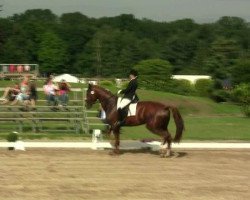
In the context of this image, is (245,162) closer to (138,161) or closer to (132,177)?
(138,161)

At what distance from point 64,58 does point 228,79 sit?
71.7 metres

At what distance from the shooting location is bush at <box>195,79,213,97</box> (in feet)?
177

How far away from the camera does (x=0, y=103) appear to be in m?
21.5

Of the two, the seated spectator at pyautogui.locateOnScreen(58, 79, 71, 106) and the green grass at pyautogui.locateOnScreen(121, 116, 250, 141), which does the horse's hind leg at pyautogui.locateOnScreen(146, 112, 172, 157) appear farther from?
the seated spectator at pyautogui.locateOnScreen(58, 79, 71, 106)

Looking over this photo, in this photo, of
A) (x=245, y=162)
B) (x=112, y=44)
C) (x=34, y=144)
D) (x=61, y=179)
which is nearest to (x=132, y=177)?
(x=61, y=179)

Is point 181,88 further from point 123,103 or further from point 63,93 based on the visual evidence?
point 123,103

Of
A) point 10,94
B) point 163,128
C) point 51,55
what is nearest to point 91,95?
point 163,128

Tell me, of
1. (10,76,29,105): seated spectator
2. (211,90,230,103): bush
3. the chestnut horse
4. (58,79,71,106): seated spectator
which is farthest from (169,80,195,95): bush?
the chestnut horse

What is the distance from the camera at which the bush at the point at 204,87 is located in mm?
Answer: 54034

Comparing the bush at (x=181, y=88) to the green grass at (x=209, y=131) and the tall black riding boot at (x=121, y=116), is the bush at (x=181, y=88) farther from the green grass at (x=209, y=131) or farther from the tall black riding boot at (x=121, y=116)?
the tall black riding boot at (x=121, y=116)

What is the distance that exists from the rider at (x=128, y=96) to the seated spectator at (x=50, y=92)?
730 centimetres

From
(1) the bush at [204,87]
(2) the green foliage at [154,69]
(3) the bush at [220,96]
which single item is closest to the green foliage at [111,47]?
(2) the green foliage at [154,69]

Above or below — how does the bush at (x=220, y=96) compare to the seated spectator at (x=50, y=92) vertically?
below

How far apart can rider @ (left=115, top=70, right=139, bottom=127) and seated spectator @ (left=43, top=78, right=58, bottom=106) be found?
7.30 metres
